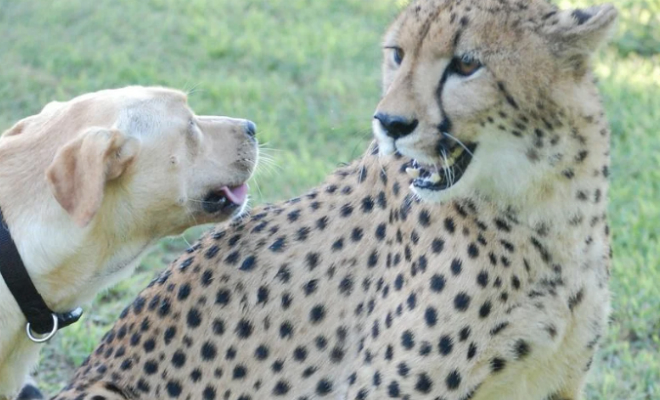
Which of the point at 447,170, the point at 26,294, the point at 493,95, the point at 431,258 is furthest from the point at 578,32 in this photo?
the point at 26,294

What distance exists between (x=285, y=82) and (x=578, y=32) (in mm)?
4264

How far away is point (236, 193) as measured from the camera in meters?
3.81

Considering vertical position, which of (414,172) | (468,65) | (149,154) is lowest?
(149,154)

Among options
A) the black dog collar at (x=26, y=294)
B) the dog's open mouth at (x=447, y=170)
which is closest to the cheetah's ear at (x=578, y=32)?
the dog's open mouth at (x=447, y=170)

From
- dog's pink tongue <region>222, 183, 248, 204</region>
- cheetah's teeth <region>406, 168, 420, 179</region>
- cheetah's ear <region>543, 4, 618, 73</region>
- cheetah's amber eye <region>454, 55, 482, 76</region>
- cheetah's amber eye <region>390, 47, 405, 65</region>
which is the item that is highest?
cheetah's ear <region>543, 4, 618, 73</region>

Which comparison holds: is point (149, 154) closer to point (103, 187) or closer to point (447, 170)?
point (103, 187)

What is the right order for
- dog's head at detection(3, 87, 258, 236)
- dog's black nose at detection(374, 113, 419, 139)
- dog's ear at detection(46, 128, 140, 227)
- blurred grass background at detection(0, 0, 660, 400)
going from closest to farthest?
dog's black nose at detection(374, 113, 419, 139) < dog's ear at detection(46, 128, 140, 227) < dog's head at detection(3, 87, 258, 236) < blurred grass background at detection(0, 0, 660, 400)

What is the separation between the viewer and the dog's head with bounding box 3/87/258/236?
11.3 ft

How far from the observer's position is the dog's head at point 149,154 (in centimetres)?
346

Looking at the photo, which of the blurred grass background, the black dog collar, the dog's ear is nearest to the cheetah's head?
the dog's ear

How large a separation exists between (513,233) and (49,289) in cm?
144

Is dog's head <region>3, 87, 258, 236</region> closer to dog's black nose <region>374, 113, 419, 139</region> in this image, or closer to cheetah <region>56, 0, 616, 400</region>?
cheetah <region>56, 0, 616, 400</region>

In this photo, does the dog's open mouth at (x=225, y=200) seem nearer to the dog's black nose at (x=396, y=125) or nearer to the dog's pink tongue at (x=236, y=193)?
the dog's pink tongue at (x=236, y=193)

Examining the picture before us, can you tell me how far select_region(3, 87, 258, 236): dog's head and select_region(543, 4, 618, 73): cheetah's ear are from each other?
122 centimetres
